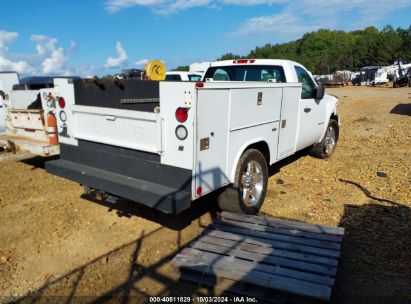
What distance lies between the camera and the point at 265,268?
3.34 metres

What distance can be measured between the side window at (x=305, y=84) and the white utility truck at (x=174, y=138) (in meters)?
0.72

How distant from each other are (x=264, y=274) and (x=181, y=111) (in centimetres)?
167

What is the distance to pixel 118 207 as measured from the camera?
17.1 ft

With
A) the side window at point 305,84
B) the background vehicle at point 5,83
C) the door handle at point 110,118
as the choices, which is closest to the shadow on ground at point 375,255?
the side window at point 305,84

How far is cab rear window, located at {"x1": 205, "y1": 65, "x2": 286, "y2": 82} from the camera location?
18.9 ft

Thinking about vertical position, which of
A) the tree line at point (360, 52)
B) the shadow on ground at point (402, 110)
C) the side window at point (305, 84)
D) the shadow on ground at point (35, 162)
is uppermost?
the tree line at point (360, 52)

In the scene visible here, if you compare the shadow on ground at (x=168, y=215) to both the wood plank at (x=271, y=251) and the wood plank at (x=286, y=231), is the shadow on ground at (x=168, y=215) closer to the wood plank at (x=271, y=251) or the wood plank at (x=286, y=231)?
the wood plank at (x=286, y=231)

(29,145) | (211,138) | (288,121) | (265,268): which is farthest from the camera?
(29,145)

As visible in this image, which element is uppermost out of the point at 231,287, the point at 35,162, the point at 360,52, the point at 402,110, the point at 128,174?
the point at 360,52

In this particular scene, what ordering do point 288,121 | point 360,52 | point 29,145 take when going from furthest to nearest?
1. point 360,52
2. point 29,145
3. point 288,121

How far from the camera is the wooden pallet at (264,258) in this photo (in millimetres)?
3133

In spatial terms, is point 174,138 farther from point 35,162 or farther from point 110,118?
point 35,162

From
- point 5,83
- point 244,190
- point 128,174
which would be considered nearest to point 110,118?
point 128,174

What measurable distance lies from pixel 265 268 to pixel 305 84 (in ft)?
12.4
